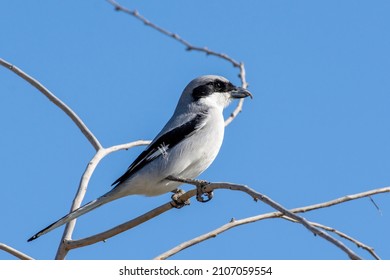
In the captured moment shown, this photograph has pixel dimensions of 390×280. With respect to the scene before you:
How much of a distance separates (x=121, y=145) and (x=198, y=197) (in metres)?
0.69

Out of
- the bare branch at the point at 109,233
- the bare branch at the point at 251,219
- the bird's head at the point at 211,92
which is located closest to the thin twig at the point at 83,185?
the bare branch at the point at 109,233

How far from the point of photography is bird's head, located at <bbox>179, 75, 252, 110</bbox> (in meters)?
5.91

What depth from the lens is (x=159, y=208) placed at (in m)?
4.04

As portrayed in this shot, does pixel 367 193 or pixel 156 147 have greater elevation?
pixel 156 147

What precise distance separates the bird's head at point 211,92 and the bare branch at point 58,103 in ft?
4.68

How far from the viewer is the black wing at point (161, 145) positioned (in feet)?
17.0

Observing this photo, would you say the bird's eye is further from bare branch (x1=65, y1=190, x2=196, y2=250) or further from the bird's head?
bare branch (x1=65, y1=190, x2=196, y2=250)

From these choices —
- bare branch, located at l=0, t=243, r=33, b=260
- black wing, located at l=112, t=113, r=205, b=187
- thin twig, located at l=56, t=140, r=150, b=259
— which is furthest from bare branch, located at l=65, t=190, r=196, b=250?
black wing, located at l=112, t=113, r=205, b=187

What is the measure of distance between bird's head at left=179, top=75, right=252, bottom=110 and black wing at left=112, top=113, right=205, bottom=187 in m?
0.41

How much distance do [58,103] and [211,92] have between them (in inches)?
70.1

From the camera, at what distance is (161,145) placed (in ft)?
A: 17.3
